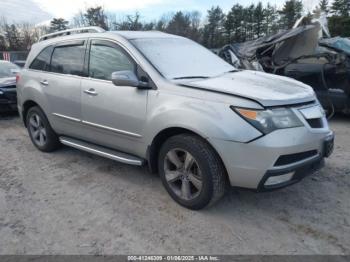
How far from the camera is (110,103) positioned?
3760 mm

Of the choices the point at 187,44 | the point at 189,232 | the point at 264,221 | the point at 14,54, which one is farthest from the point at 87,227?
the point at 14,54

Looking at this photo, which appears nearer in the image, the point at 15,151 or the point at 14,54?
the point at 15,151

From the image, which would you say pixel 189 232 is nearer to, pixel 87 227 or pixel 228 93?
pixel 87 227

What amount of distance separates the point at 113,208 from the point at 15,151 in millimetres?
2829

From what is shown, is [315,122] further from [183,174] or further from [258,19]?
[258,19]

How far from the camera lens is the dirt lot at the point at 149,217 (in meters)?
2.79

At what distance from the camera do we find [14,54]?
23750mm

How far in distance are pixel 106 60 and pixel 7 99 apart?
16.4 feet

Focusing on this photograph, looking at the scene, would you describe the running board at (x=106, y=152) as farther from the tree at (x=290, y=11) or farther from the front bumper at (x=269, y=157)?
the tree at (x=290, y=11)

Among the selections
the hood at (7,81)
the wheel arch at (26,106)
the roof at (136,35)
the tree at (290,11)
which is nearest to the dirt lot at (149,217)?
the wheel arch at (26,106)

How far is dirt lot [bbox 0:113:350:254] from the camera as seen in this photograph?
2.79 meters

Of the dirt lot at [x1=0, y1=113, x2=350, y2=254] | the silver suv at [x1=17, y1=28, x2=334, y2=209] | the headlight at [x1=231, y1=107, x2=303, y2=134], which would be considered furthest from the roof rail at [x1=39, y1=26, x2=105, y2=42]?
the headlight at [x1=231, y1=107, x2=303, y2=134]

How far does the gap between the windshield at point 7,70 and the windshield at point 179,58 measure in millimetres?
6269

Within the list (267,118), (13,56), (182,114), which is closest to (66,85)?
(182,114)
